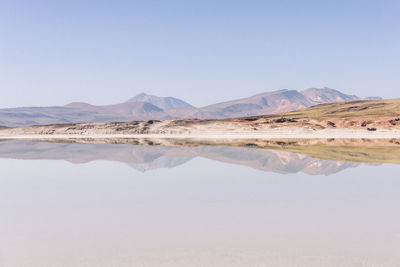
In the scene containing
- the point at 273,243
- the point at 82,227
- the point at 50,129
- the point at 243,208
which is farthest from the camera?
the point at 50,129

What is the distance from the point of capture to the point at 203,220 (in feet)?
44.1

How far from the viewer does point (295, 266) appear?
942cm

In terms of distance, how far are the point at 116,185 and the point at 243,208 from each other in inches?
334

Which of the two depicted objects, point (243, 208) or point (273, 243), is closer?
point (273, 243)

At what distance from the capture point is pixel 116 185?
69.1ft

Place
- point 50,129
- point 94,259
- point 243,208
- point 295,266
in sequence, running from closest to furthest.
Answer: point 295,266 → point 94,259 → point 243,208 → point 50,129

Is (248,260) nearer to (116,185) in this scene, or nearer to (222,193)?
(222,193)

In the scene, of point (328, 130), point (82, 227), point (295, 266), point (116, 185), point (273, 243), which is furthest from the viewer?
point (328, 130)

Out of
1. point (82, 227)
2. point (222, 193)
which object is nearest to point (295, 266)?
point (82, 227)

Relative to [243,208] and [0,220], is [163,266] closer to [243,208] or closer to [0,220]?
[243,208]

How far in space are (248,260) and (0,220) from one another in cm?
876

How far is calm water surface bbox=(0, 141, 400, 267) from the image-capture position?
1018 cm

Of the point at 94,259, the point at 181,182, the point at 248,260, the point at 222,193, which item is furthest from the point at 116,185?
the point at 248,260

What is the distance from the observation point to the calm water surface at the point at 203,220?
10180 millimetres
